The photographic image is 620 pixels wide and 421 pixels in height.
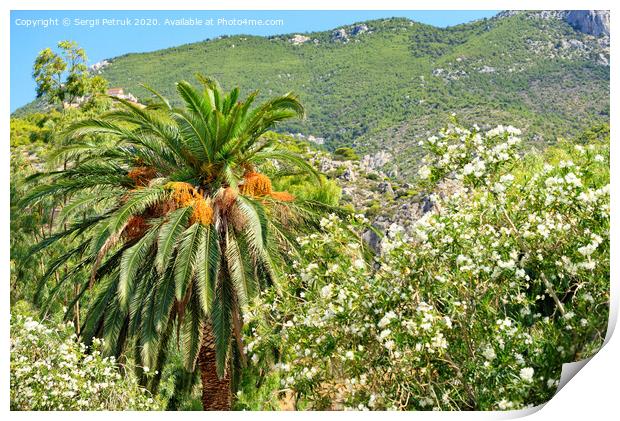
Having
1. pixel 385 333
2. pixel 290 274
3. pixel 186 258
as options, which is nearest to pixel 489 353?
pixel 385 333

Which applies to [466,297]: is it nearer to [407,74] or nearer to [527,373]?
[527,373]

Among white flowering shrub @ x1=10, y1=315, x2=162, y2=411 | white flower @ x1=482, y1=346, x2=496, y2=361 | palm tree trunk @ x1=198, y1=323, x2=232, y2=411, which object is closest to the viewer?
white flower @ x1=482, y1=346, x2=496, y2=361

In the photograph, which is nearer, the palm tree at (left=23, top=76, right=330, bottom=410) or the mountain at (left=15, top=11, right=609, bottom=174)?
the palm tree at (left=23, top=76, right=330, bottom=410)

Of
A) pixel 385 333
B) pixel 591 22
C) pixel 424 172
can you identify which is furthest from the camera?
pixel 591 22

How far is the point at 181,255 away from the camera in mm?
9023

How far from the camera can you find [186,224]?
9.41 m

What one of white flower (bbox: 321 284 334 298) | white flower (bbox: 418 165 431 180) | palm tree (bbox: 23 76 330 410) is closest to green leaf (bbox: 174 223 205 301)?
palm tree (bbox: 23 76 330 410)

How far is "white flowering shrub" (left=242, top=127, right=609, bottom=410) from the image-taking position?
21.4 feet

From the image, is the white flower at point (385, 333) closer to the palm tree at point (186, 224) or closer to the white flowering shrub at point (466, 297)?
the white flowering shrub at point (466, 297)

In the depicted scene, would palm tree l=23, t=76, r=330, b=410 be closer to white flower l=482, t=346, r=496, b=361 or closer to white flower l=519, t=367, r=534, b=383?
white flower l=482, t=346, r=496, b=361

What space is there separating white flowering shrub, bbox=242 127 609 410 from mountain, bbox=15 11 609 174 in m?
17.1

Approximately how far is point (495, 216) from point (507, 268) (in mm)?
666

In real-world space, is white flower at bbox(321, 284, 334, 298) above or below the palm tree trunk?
above

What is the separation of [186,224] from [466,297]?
4.05m
